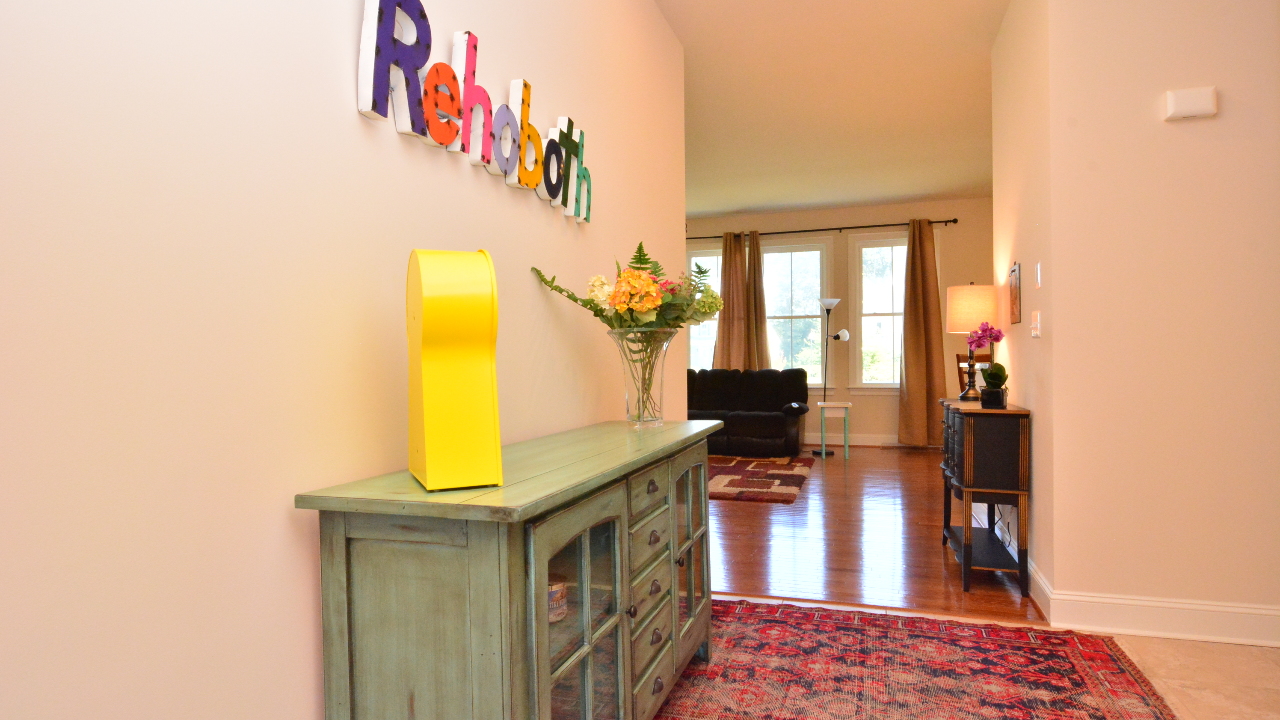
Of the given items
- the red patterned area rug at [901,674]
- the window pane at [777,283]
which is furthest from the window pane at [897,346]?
the red patterned area rug at [901,674]

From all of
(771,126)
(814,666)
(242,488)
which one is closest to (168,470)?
(242,488)

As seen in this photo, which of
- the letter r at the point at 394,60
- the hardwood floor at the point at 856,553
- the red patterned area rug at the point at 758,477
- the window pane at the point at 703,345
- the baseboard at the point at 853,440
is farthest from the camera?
the window pane at the point at 703,345

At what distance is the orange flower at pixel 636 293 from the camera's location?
233 cm

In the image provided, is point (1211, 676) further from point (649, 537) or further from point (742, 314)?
point (742, 314)

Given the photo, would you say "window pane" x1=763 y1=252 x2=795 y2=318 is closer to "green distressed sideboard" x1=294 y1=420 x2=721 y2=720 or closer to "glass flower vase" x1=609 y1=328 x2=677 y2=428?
"glass flower vase" x1=609 y1=328 x2=677 y2=428

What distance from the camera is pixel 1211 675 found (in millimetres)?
2463

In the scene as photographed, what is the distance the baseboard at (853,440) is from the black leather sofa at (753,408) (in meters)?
0.32

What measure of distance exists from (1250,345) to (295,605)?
324 cm

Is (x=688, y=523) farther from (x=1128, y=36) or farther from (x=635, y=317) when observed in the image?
(x=1128, y=36)

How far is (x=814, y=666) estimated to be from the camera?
8.30ft

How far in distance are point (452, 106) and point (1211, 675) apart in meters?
2.93

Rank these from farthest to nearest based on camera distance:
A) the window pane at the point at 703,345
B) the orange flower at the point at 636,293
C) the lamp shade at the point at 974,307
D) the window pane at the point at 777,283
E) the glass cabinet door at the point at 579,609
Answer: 1. the window pane at the point at 703,345
2. the window pane at the point at 777,283
3. the lamp shade at the point at 974,307
4. the orange flower at the point at 636,293
5. the glass cabinet door at the point at 579,609

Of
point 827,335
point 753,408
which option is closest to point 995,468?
point 753,408

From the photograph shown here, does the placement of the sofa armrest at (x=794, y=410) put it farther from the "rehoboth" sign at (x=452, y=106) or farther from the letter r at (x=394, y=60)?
the letter r at (x=394, y=60)
